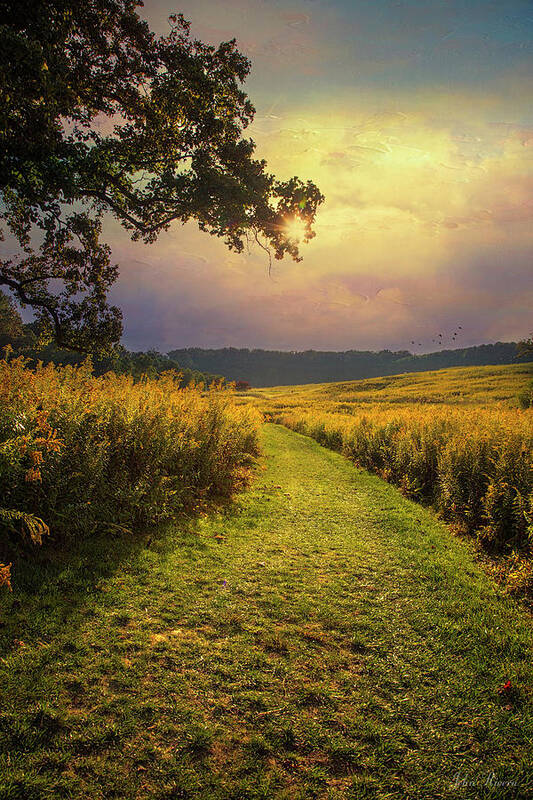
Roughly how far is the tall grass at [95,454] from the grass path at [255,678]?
Result: 0.64 m

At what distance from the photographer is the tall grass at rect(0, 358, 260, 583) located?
4.41 meters

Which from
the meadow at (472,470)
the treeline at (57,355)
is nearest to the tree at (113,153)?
the treeline at (57,355)

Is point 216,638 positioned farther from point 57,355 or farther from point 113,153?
point 57,355

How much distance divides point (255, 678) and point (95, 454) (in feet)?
12.8

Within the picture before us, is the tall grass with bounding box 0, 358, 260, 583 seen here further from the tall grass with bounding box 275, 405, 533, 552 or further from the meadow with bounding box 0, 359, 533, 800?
the tall grass with bounding box 275, 405, 533, 552

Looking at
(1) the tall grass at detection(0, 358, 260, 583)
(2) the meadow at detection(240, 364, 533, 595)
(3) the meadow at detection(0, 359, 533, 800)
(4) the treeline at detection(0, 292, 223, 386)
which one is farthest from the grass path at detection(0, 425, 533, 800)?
(4) the treeline at detection(0, 292, 223, 386)

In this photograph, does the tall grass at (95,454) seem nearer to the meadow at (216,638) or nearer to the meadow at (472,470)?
the meadow at (216,638)

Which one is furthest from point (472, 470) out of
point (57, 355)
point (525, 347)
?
point (57, 355)

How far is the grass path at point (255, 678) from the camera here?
96.3 inches

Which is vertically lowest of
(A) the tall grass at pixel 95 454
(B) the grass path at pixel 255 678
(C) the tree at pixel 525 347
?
(B) the grass path at pixel 255 678

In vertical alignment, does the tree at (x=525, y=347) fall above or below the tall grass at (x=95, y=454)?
above

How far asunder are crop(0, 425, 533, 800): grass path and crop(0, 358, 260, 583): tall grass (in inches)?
25.3

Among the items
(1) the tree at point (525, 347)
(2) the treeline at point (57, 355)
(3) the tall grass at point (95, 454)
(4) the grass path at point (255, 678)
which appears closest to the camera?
(4) the grass path at point (255, 678)

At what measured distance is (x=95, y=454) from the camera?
17.8 ft
